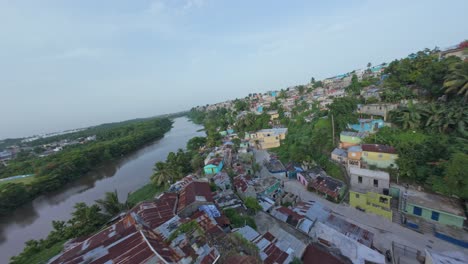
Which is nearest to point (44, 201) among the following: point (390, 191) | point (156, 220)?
point (156, 220)

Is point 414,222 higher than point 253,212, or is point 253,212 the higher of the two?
point 253,212

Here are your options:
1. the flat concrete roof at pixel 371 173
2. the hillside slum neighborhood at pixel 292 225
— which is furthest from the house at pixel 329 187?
the flat concrete roof at pixel 371 173

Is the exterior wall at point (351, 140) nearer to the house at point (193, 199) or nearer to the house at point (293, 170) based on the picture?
the house at point (293, 170)

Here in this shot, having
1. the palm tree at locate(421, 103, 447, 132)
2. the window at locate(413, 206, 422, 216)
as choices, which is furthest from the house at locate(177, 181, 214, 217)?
the palm tree at locate(421, 103, 447, 132)

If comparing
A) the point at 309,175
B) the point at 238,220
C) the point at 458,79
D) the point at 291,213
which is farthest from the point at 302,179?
the point at 458,79

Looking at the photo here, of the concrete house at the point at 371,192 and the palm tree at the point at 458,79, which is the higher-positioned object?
the palm tree at the point at 458,79

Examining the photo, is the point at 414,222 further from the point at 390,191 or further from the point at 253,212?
the point at 253,212
